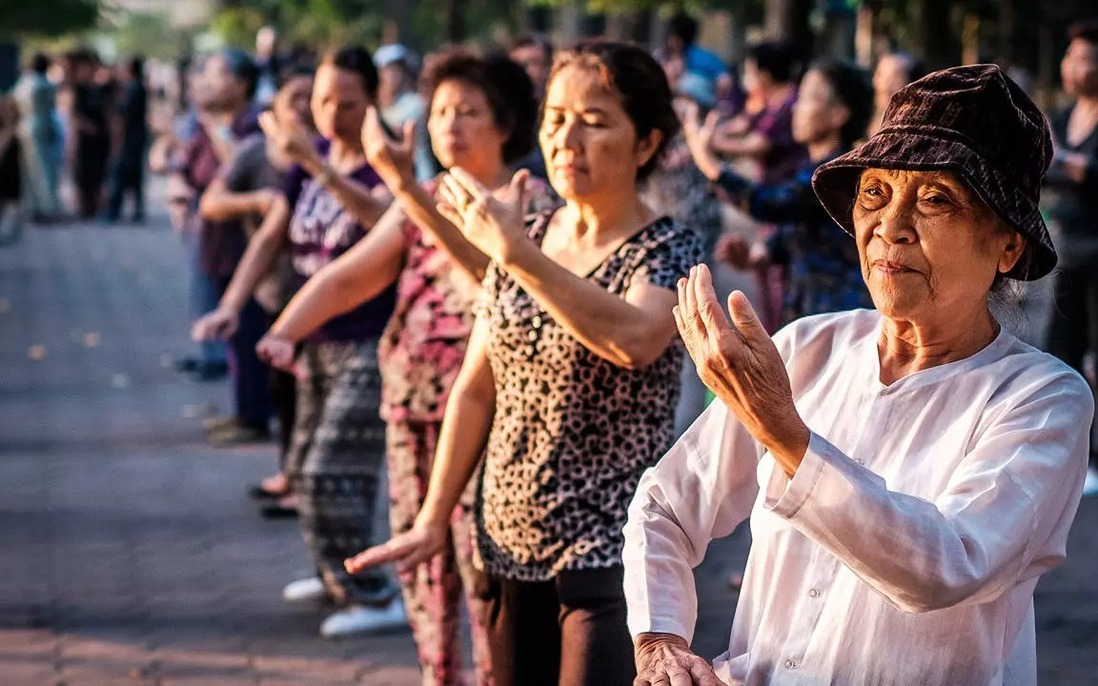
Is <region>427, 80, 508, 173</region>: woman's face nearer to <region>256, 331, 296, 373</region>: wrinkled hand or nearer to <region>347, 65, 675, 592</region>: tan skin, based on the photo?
<region>347, 65, 675, 592</region>: tan skin

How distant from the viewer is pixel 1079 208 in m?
8.73

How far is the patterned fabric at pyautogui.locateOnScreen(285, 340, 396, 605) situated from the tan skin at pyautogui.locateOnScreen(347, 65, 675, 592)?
7.03 ft

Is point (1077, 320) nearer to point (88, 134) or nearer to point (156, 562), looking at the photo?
point (156, 562)

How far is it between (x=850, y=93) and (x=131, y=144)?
676 inches

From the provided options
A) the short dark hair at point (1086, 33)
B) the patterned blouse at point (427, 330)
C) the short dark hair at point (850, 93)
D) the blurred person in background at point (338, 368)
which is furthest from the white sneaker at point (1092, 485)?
the patterned blouse at point (427, 330)

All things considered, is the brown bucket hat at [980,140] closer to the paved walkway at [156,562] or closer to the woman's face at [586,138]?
the woman's face at [586,138]

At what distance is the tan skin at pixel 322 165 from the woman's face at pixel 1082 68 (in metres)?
3.69

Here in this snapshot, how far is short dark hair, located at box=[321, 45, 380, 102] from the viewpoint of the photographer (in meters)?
6.88

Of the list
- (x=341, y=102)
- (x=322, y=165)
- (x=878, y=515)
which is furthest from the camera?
(x=341, y=102)

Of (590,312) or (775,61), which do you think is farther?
(775,61)

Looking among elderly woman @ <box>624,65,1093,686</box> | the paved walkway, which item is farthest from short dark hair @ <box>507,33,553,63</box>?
elderly woman @ <box>624,65,1093,686</box>

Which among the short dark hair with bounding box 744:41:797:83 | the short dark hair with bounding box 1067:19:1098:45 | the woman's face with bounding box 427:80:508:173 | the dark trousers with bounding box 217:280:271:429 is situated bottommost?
the dark trousers with bounding box 217:280:271:429

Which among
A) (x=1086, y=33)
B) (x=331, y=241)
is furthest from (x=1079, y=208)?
(x=331, y=241)

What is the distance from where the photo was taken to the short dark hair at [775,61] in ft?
34.2
